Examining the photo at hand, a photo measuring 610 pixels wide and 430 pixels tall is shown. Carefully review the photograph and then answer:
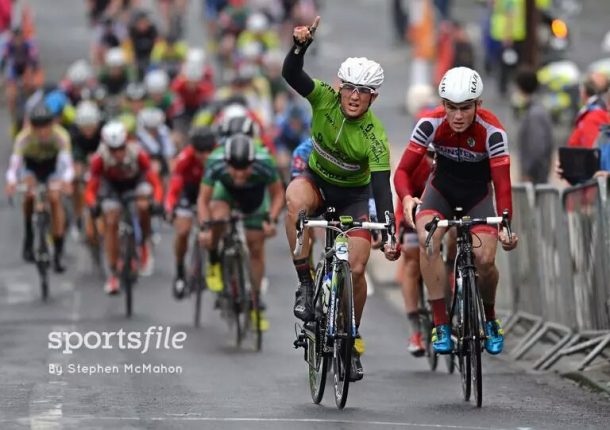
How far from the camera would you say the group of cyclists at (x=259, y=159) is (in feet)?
41.9

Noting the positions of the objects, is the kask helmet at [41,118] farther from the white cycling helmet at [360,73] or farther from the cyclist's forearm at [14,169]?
the white cycling helmet at [360,73]

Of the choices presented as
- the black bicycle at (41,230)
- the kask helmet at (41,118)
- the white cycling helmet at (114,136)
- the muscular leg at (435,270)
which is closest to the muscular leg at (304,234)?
the muscular leg at (435,270)

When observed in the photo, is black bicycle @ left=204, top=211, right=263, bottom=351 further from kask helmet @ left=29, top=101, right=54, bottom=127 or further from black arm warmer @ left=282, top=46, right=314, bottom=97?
kask helmet @ left=29, top=101, right=54, bottom=127

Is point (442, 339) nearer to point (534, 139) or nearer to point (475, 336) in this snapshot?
point (475, 336)

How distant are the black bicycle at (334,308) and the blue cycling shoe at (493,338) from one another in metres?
0.95

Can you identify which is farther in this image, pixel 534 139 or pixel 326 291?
pixel 534 139

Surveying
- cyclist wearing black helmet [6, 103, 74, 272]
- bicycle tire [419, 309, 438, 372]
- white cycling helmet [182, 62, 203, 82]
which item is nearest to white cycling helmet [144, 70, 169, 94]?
white cycling helmet [182, 62, 203, 82]

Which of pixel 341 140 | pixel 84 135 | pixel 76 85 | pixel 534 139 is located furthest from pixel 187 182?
pixel 76 85

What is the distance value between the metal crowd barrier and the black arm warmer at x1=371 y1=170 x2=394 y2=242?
2084mm

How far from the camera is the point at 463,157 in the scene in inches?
515

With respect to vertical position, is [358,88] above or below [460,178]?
above

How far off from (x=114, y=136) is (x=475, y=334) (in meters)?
7.98

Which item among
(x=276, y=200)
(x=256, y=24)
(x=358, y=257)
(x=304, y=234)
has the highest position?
(x=256, y=24)

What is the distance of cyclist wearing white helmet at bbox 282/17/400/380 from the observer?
12.7 meters
